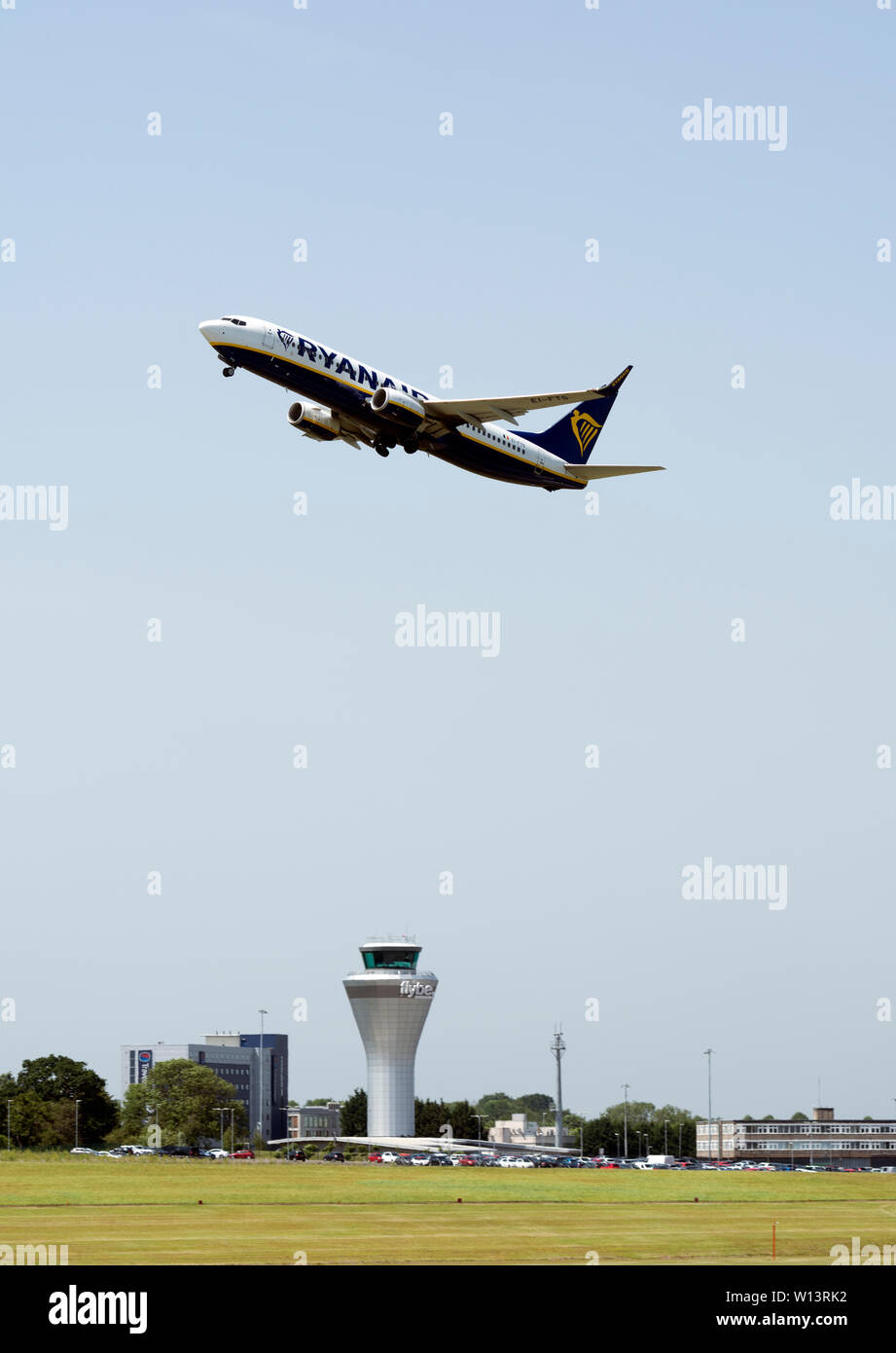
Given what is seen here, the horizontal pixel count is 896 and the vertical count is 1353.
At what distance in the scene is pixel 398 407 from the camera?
8456 centimetres

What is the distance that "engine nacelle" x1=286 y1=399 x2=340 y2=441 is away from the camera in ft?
282

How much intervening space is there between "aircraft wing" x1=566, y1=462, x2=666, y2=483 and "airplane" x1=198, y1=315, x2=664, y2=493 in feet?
0.19

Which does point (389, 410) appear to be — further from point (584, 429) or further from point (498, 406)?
point (584, 429)

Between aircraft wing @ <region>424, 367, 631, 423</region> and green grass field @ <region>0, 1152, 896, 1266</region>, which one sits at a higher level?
aircraft wing @ <region>424, 367, 631, 423</region>

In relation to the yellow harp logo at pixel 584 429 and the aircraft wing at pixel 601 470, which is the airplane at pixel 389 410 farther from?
the yellow harp logo at pixel 584 429

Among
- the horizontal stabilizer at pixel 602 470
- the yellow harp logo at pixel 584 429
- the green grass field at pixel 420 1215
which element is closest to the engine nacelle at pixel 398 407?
the horizontal stabilizer at pixel 602 470

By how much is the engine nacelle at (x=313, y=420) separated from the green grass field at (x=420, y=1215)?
4125 centimetres

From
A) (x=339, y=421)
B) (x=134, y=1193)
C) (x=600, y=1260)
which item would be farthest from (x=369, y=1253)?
(x=134, y=1193)

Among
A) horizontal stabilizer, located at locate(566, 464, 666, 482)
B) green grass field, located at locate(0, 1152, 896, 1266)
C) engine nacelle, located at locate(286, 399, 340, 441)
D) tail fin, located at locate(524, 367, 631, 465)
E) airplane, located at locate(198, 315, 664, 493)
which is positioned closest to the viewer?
green grass field, located at locate(0, 1152, 896, 1266)

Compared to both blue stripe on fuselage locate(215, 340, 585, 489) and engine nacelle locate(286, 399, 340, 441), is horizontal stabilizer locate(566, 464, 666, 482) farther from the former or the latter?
engine nacelle locate(286, 399, 340, 441)

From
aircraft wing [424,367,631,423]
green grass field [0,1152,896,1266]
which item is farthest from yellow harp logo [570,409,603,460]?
green grass field [0,1152,896,1266]

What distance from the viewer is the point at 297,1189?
4884 inches

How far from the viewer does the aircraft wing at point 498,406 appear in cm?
8569
